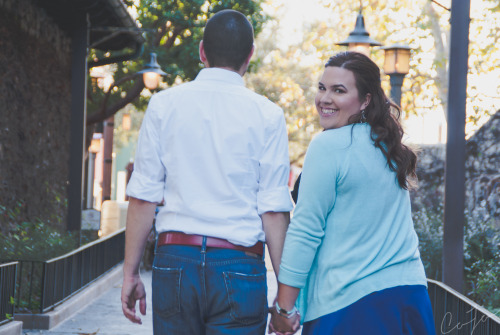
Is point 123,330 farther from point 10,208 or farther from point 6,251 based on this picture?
point 10,208

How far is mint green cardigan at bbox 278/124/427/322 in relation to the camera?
123 inches

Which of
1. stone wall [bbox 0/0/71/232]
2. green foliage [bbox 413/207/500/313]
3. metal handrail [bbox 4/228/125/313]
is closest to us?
green foliage [bbox 413/207/500/313]

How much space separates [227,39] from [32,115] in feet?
24.6

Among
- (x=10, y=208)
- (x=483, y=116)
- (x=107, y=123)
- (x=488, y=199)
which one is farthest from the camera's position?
(x=107, y=123)

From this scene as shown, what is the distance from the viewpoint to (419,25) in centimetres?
2456

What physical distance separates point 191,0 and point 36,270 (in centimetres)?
956

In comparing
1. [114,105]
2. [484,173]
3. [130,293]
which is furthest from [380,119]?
[114,105]

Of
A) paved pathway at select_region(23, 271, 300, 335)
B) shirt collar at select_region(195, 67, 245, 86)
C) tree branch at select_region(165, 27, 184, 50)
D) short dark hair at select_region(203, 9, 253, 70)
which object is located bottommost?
paved pathway at select_region(23, 271, 300, 335)

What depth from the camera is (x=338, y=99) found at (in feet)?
10.9

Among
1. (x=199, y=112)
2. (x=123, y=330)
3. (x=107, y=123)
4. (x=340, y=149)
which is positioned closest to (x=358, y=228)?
(x=340, y=149)

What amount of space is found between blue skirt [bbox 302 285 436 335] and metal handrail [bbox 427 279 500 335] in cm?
217

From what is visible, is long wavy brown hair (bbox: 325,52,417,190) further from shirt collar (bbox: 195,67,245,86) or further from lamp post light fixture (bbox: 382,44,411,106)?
lamp post light fixture (bbox: 382,44,411,106)

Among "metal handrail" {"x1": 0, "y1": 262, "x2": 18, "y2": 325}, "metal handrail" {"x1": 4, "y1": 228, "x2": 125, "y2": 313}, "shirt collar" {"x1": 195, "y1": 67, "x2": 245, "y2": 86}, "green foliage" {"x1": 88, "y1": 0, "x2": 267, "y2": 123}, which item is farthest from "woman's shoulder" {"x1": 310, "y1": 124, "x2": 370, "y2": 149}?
"green foliage" {"x1": 88, "y1": 0, "x2": 267, "y2": 123}

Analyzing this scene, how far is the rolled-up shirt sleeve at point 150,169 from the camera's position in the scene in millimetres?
3307
